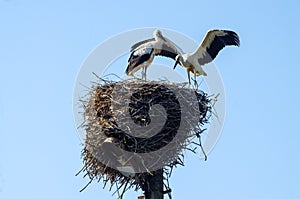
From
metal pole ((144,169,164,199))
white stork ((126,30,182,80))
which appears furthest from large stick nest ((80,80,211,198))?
white stork ((126,30,182,80))

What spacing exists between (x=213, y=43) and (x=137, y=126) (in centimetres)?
266

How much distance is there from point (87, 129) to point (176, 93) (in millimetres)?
1146

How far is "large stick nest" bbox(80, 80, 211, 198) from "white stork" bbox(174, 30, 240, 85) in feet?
5.63

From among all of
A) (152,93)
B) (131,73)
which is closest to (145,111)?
(152,93)

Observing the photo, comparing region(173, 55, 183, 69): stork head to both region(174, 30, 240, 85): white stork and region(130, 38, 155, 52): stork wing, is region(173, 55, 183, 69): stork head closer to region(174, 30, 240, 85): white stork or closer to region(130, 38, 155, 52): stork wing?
region(174, 30, 240, 85): white stork

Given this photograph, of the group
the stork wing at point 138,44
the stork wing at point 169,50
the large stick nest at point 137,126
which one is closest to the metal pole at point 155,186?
the large stick nest at point 137,126

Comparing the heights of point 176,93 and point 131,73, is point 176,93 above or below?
below

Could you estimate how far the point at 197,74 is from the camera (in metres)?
12.4

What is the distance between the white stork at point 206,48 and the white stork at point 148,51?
11.4 inches

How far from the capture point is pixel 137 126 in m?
10.3

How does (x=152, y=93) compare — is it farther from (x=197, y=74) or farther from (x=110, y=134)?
(x=197, y=74)

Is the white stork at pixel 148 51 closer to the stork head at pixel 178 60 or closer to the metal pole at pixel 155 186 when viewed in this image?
the stork head at pixel 178 60

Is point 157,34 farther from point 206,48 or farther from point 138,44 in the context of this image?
point 206,48

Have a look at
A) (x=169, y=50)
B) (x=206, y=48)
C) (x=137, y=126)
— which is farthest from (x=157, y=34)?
(x=137, y=126)
